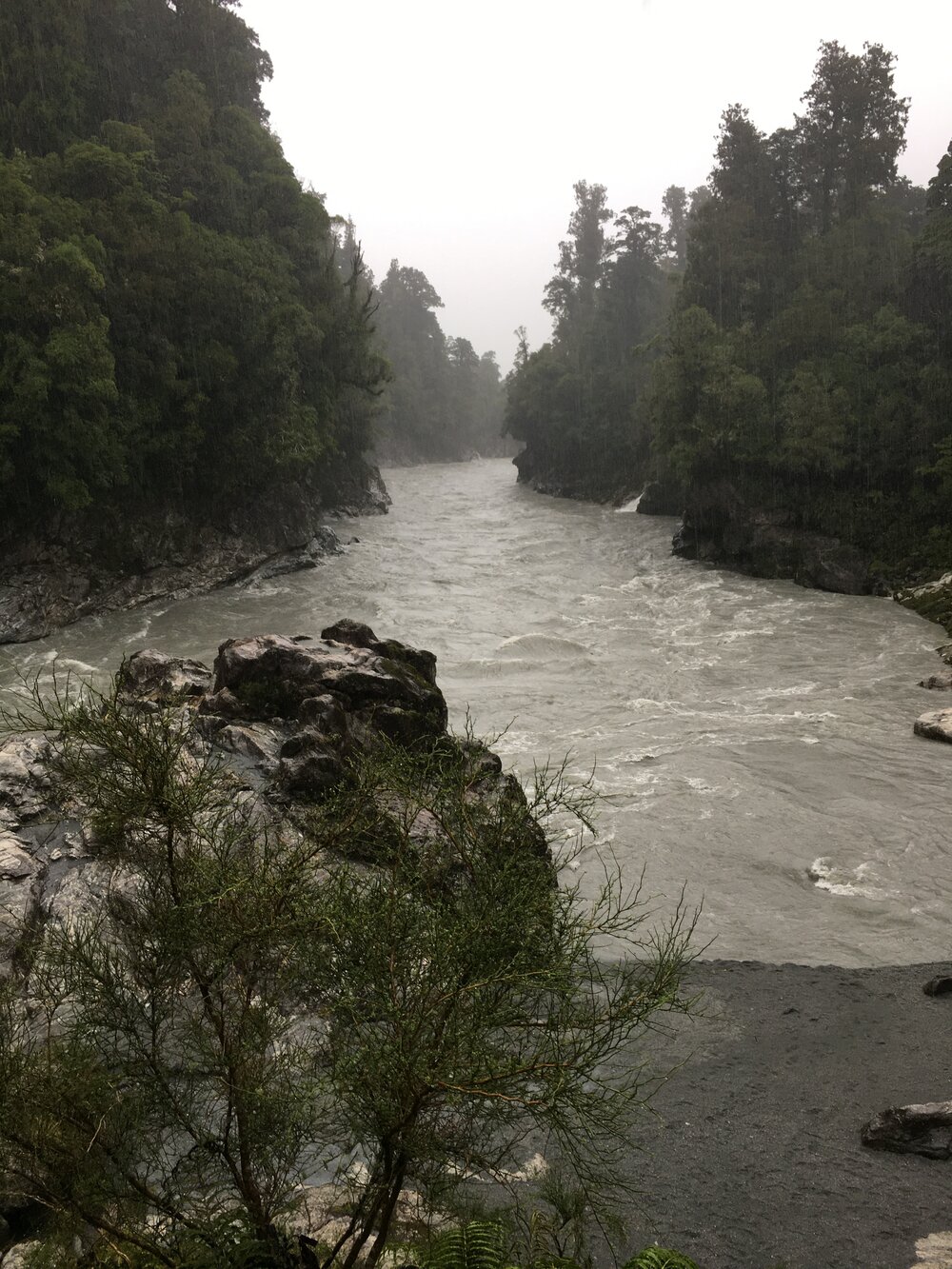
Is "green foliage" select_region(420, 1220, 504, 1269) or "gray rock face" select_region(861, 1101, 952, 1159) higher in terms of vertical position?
"green foliage" select_region(420, 1220, 504, 1269)

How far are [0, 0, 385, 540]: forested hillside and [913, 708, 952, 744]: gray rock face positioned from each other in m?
21.1

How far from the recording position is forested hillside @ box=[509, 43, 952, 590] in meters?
30.0

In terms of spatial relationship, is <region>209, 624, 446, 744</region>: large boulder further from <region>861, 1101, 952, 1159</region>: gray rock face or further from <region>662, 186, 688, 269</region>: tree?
<region>662, 186, 688, 269</region>: tree

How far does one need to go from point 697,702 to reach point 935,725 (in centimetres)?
447

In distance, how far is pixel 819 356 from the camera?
3391 cm

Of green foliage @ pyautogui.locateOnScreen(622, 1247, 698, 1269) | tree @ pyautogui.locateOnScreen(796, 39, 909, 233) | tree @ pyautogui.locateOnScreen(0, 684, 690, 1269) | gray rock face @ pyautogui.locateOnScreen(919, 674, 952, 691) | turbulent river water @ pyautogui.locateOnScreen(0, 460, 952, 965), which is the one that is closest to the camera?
tree @ pyautogui.locateOnScreen(0, 684, 690, 1269)

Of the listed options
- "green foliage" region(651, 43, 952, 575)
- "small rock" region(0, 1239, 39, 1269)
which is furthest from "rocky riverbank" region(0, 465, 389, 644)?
"small rock" region(0, 1239, 39, 1269)

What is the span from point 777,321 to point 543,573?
563 inches

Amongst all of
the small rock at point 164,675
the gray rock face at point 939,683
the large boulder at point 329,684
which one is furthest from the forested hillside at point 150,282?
the gray rock face at point 939,683

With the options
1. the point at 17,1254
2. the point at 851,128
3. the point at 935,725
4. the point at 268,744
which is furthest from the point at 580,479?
the point at 17,1254

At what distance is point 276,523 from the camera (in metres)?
34.1

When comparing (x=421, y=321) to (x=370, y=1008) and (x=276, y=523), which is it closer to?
(x=276, y=523)

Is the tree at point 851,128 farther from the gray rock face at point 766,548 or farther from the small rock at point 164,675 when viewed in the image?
the small rock at point 164,675

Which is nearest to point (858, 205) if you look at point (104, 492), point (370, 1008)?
point (104, 492)
